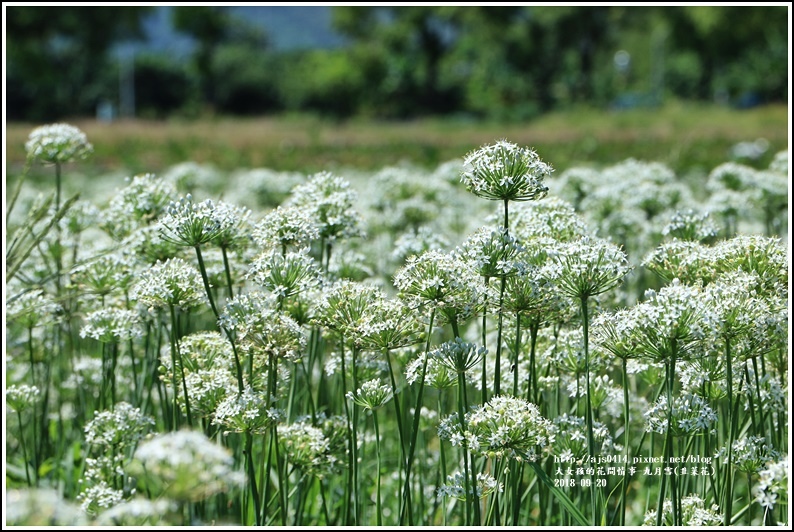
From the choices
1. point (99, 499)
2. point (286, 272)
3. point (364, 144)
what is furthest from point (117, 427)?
point (364, 144)

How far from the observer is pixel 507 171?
2.22 m

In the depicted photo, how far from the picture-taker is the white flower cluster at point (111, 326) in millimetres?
2750

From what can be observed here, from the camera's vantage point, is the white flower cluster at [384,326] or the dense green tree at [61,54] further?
the dense green tree at [61,54]

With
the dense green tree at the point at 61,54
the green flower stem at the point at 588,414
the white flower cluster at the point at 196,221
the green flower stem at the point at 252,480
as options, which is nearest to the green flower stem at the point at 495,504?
the green flower stem at the point at 588,414

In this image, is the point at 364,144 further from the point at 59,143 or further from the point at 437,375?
the point at 437,375

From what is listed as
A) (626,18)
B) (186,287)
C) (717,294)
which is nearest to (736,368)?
(717,294)

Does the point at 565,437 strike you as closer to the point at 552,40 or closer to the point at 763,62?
the point at 552,40

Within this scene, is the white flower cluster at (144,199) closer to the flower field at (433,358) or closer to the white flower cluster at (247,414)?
the flower field at (433,358)

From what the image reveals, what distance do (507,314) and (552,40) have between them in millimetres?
58156

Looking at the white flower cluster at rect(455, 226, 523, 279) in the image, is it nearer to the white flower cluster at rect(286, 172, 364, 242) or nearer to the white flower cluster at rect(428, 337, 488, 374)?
the white flower cluster at rect(428, 337, 488, 374)

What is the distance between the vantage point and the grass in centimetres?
1636

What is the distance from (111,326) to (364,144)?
20111 millimetres

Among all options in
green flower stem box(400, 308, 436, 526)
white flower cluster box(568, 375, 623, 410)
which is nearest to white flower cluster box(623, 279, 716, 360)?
green flower stem box(400, 308, 436, 526)

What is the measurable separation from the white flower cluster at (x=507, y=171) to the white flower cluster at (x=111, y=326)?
1326mm
